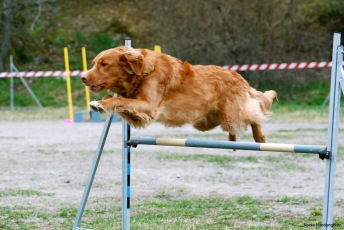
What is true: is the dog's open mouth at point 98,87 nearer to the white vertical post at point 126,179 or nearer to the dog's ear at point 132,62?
the dog's ear at point 132,62

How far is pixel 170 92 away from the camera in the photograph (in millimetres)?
6203

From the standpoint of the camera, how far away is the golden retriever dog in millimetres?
5863

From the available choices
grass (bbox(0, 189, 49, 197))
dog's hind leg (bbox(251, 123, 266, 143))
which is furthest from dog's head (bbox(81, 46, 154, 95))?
grass (bbox(0, 189, 49, 197))

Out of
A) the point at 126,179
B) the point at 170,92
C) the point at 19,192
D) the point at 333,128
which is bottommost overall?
the point at 19,192

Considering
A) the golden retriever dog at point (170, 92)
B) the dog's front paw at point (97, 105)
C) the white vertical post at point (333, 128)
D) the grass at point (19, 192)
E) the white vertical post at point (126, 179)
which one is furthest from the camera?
the grass at point (19, 192)

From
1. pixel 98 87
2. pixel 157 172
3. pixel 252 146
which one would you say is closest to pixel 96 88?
pixel 98 87

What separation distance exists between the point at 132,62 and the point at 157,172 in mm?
4893

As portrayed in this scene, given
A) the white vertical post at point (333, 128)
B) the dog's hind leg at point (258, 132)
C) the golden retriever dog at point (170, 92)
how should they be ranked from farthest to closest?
the dog's hind leg at point (258, 132) → the golden retriever dog at point (170, 92) → the white vertical post at point (333, 128)

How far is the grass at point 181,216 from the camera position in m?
7.01

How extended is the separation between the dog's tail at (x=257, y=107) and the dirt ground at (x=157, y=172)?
1.47m

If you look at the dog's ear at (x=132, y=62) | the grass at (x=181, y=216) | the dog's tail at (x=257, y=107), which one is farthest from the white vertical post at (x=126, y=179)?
the dog's tail at (x=257, y=107)

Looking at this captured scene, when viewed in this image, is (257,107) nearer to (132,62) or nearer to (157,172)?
(132,62)

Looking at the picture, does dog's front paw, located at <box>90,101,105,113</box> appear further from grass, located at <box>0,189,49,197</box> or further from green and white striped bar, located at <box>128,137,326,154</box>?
grass, located at <box>0,189,49,197</box>

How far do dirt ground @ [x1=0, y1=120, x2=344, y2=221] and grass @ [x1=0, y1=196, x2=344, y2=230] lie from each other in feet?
0.98
